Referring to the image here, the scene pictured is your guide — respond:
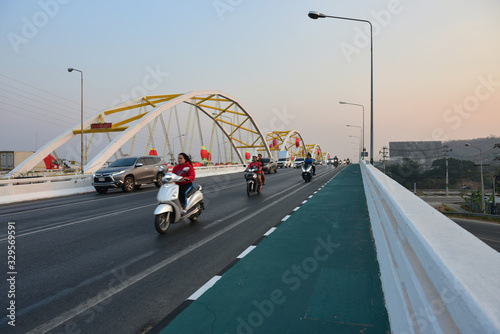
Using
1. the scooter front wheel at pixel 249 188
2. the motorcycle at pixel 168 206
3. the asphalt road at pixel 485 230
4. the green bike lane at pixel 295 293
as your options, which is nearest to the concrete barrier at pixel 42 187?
the scooter front wheel at pixel 249 188

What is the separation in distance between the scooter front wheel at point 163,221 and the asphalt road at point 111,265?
0.19m

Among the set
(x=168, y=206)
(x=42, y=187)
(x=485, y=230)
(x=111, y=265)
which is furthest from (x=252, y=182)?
(x=485, y=230)

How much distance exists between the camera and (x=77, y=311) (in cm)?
351

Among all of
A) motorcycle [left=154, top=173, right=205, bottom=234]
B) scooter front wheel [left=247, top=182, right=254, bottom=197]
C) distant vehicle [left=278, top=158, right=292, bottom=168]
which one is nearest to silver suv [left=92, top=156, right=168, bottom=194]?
scooter front wheel [left=247, top=182, right=254, bottom=197]

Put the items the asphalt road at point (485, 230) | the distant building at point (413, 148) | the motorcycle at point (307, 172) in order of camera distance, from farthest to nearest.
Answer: the distant building at point (413, 148)
the asphalt road at point (485, 230)
the motorcycle at point (307, 172)

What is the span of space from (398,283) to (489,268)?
122cm

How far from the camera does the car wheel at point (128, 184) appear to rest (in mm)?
17427

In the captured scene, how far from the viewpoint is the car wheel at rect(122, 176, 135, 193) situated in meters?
17.4

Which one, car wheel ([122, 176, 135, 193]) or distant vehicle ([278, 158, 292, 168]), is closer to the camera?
car wheel ([122, 176, 135, 193])

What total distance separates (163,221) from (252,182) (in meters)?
7.61

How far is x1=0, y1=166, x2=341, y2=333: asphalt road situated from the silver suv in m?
7.26

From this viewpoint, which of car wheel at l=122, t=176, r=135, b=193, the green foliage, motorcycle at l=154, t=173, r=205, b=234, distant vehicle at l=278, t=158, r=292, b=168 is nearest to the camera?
motorcycle at l=154, t=173, r=205, b=234

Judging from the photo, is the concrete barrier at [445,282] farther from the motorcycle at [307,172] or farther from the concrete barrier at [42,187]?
the motorcycle at [307,172]

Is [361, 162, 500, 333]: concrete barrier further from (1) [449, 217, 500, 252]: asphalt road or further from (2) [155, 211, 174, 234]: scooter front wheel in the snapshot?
(1) [449, 217, 500, 252]: asphalt road
